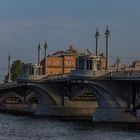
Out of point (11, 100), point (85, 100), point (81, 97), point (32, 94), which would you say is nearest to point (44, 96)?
point (81, 97)

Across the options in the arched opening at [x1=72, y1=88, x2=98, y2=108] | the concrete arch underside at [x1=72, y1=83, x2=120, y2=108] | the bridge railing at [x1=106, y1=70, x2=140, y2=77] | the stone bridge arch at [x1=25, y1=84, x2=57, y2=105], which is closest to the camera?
the bridge railing at [x1=106, y1=70, x2=140, y2=77]

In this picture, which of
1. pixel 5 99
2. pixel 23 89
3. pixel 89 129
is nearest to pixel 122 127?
pixel 89 129

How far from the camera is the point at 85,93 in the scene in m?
133

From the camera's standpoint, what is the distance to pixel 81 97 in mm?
132750

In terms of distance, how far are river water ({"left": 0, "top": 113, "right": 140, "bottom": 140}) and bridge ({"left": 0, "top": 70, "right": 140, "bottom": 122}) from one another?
385cm

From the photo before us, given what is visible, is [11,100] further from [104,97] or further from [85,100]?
[104,97]

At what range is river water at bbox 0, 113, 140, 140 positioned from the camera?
82.4 metres

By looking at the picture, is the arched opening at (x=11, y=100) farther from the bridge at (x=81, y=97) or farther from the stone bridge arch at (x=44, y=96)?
the stone bridge arch at (x=44, y=96)

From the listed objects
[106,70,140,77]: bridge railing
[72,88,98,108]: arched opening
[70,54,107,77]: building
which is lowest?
[72,88,98,108]: arched opening

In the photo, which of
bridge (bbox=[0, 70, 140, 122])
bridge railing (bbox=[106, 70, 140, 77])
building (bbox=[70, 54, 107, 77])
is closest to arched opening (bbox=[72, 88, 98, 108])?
bridge (bbox=[0, 70, 140, 122])

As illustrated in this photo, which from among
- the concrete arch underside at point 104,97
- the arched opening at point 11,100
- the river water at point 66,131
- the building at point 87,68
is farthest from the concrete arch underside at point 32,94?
the concrete arch underside at point 104,97

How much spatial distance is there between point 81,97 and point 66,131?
41065 millimetres

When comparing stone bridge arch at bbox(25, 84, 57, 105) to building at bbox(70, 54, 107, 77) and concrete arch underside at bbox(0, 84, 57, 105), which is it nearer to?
concrete arch underside at bbox(0, 84, 57, 105)

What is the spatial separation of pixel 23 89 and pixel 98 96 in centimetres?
4568
